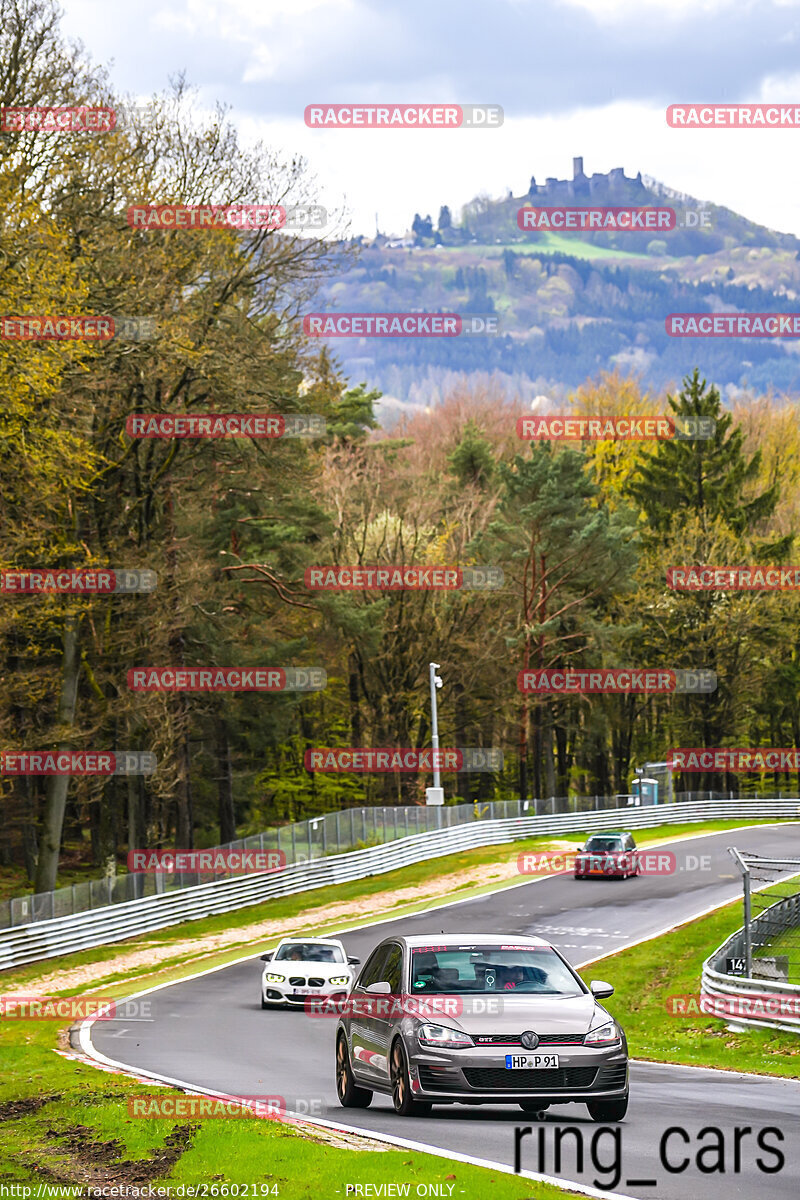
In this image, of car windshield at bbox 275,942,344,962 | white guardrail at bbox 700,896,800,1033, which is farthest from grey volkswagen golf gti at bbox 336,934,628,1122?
car windshield at bbox 275,942,344,962

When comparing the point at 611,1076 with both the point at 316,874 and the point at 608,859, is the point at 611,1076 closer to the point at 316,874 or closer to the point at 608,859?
the point at 608,859

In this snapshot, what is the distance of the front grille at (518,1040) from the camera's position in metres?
11.4

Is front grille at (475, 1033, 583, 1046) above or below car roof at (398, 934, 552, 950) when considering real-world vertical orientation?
below

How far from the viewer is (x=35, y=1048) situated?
837 inches

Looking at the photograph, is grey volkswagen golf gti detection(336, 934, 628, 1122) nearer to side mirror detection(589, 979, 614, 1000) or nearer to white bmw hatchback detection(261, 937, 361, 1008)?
side mirror detection(589, 979, 614, 1000)

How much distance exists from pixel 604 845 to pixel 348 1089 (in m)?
32.5

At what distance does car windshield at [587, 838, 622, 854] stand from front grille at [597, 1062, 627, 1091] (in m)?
33.7

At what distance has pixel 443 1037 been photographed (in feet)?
37.8

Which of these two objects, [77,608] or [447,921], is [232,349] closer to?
[77,608]

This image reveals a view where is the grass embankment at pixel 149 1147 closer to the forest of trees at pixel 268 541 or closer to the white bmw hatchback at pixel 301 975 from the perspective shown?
the white bmw hatchback at pixel 301 975

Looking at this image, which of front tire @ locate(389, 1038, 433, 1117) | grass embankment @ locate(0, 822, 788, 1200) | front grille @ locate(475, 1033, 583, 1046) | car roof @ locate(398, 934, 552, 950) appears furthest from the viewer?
car roof @ locate(398, 934, 552, 950)

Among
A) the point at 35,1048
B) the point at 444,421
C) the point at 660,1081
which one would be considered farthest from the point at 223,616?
the point at 444,421

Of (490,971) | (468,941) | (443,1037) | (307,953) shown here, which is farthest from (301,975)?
(443,1037)

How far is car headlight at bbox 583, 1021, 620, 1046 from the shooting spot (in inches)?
453
